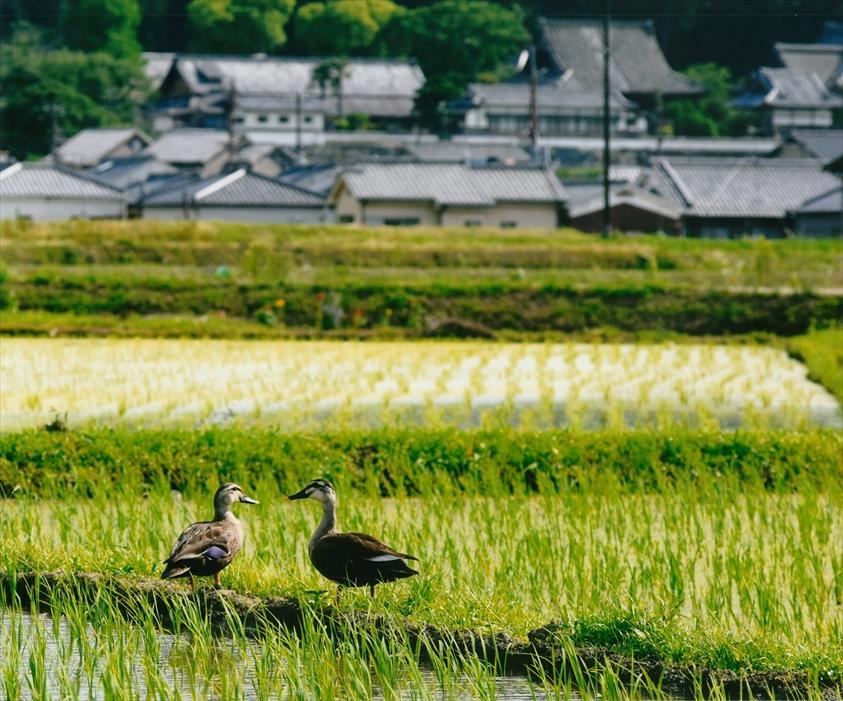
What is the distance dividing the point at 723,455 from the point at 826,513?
93 cm

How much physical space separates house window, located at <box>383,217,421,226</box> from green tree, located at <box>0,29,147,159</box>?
643cm

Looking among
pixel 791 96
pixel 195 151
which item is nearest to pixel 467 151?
pixel 195 151

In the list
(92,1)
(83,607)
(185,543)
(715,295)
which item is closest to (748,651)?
(185,543)

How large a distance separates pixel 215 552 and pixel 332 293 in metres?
12.2

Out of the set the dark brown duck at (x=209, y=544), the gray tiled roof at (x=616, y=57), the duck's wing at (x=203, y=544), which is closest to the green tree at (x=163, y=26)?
the gray tiled roof at (x=616, y=57)

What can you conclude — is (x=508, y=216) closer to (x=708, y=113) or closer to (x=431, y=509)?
(x=708, y=113)

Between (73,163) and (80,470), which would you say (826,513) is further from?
(73,163)

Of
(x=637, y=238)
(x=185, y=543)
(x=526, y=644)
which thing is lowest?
(x=637, y=238)

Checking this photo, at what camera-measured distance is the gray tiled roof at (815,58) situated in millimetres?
41438

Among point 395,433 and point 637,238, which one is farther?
point 637,238

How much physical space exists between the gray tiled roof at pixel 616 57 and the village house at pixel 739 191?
11.5 meters

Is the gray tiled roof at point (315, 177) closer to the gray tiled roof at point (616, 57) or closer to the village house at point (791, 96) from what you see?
the gray tiled roof at point (616, 57)

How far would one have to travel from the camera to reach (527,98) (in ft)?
122

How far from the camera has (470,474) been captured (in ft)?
21.4
